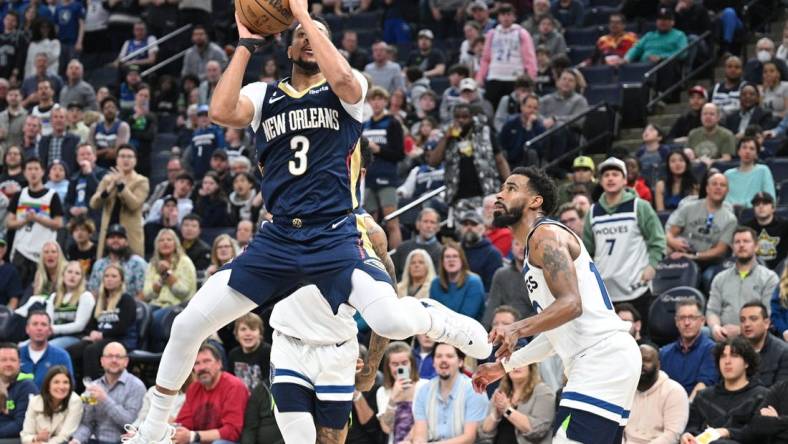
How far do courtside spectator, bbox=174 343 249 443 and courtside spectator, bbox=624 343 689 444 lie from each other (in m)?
3.48

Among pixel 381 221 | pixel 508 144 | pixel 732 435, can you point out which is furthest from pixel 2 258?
pixel 732 435

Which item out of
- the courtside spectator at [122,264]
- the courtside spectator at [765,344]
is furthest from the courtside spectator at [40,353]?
the courtside spectator at [765,344]

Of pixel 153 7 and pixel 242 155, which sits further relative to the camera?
pixel 153 7

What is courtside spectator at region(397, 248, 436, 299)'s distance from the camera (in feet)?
45.1

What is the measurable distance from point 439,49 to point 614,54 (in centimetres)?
319

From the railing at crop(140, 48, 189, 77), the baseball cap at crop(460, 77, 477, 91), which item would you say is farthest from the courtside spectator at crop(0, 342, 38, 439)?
the railing at crop(140, 48, 189, 77)

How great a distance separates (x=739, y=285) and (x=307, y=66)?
592 centimetres

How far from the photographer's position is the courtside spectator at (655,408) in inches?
427

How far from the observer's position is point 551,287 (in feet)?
24.4

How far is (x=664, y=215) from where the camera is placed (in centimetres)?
1445

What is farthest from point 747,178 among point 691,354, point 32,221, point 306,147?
point 32,221

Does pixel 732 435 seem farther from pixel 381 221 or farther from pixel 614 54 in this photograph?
pixel 614 54

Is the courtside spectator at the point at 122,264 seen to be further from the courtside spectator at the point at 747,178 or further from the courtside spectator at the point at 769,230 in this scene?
the courtside spectator at the point at 769,230

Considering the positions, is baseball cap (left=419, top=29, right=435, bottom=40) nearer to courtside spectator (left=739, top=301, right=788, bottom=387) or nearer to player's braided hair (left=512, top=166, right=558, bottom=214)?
courtside spectator (left=739, top=301, right=788, bottom=387)
